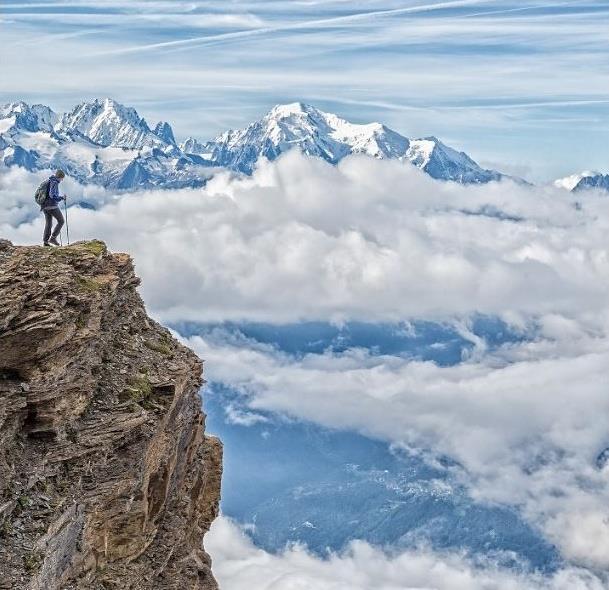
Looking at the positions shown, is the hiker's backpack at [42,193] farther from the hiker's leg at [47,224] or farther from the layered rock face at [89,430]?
the layered rock face at [89,430]

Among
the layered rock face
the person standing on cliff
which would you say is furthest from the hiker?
the layered rock face

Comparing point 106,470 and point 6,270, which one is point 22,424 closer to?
point 106,470

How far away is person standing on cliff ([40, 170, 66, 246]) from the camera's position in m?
48.5

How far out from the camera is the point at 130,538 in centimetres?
3962

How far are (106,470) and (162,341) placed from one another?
10.3 metres

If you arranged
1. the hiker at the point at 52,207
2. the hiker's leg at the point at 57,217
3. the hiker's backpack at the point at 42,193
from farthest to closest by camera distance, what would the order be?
1. the hiker's leg at the point at 57,217
2. the hiker at the point at 52,207
3. the hiker's backpack at the point at 42,193

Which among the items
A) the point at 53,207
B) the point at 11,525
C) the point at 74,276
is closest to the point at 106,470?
the point at 11,525

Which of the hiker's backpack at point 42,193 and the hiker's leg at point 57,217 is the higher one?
the hiker's backpack at point 42,193

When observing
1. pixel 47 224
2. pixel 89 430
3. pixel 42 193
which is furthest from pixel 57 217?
pixel 89 430

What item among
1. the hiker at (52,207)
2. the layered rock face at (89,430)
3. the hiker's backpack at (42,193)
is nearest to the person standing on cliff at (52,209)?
the hiker at (52,207)

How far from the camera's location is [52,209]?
→ 160ft

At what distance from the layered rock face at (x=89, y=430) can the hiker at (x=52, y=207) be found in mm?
3962

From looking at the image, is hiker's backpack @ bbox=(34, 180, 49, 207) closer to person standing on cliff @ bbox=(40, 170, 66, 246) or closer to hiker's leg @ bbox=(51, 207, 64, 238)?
person standing on cliff @ bbox=(40, 170, 66, 246)

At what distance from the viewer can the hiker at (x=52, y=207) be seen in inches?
1906
